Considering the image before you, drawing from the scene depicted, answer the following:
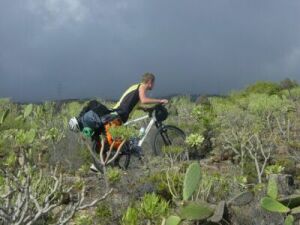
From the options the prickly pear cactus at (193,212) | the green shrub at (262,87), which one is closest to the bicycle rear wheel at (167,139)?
the prickly pear cactus at (193,212)

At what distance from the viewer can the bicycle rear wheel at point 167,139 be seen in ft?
40.3

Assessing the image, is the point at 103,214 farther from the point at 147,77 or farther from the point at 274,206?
the point at 147,77

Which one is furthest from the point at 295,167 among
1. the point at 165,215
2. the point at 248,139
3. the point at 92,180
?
the point at 165,215

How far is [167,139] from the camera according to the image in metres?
12.3

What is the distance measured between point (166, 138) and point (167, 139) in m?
0.02

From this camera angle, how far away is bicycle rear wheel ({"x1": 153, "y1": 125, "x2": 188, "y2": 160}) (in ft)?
40.3

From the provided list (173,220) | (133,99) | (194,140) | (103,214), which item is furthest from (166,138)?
(173,220)

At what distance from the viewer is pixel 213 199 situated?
8594 millimetres

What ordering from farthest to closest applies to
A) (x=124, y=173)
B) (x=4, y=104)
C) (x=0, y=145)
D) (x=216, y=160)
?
(x=4, y=104) → (x=216, y=160) → (x=124, y=173) → (x=0, y=145)

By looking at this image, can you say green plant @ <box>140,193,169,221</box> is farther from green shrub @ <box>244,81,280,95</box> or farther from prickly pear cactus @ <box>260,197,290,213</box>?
green shrub @ <box>244,81,280,95</box>

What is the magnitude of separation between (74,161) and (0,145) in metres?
2.90

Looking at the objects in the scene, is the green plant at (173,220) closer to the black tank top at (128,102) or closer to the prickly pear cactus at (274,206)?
the prickly pear cactus at (274,206)

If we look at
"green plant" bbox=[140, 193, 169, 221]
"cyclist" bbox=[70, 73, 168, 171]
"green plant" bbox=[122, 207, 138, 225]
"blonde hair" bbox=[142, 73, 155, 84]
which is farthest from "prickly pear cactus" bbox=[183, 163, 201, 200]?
"blonde hair" bbox=[142, 73, 155, 84]

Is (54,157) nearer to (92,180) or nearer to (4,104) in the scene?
(92,180)
